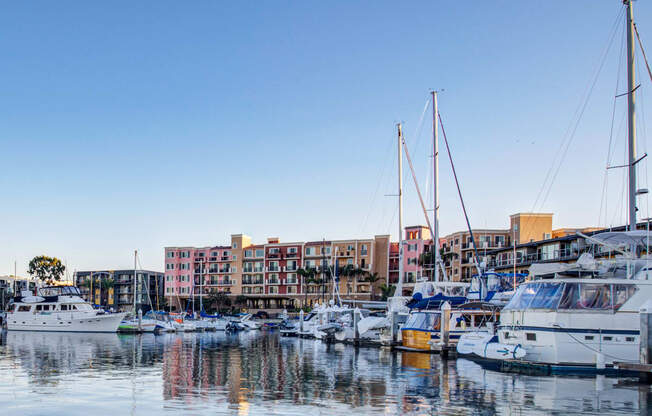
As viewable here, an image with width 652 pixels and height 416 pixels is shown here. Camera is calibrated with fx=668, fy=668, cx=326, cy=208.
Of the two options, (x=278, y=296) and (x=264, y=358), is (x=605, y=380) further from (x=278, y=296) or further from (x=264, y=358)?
(x=278, y=296)

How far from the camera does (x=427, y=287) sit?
46.9 m

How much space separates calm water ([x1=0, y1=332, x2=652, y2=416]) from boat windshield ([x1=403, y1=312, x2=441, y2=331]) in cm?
674

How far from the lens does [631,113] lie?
1282 inches

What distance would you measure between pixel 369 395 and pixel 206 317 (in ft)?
263

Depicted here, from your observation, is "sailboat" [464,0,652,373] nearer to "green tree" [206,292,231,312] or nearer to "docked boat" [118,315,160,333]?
"docked boat" [118,315,160,333]

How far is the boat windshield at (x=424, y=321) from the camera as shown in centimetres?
4181

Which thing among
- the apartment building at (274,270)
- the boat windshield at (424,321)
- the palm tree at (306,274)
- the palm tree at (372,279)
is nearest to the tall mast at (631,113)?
the boat windshield at (424,321)

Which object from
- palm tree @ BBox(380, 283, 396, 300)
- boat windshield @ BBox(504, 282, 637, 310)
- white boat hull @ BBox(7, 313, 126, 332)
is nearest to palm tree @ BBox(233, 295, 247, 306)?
palm tree @ BBox(380, 283, 396, 300)

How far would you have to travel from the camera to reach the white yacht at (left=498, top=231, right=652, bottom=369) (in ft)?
91.4

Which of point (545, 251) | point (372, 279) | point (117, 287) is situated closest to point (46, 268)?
point (117, 287)

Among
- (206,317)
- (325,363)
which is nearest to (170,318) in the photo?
(206,317)

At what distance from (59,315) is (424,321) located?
175 feet

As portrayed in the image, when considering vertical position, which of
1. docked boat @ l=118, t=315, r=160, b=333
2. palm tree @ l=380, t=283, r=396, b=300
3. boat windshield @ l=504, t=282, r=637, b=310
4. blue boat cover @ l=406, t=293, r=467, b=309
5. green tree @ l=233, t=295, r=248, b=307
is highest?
boat windshield @ l=504, t=282, r=637, b=310

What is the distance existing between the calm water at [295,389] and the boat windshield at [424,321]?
6.74 metres
